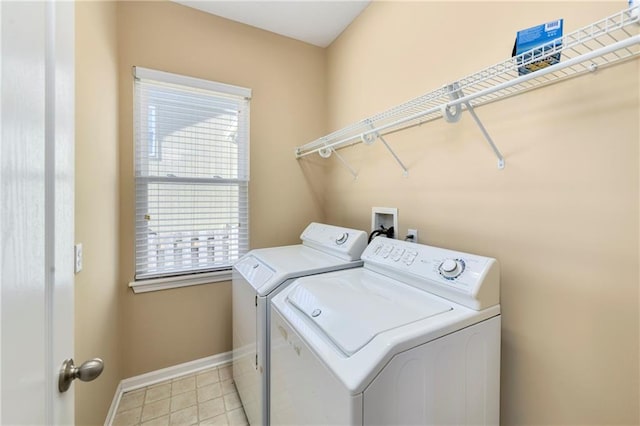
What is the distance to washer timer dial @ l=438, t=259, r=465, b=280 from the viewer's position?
1.05 meters

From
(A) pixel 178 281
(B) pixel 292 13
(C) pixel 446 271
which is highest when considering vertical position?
(B) pixel 292 13

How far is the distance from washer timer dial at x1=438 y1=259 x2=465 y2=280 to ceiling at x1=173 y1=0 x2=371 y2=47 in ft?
6.44

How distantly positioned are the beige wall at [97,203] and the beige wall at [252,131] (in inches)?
4.3

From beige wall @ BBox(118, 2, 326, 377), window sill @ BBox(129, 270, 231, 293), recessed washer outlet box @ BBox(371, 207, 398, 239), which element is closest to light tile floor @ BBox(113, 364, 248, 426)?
beige wall @ BBox(118, 2, 326, 377)

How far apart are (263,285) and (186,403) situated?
3.80 ft

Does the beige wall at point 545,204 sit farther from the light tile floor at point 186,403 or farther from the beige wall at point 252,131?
the light tile floor at point 186,403

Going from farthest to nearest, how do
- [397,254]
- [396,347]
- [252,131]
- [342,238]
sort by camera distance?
[252,131], [342,238], [397,254], [396,347]


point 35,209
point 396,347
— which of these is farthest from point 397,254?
point 35,209

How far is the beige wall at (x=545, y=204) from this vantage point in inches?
33.5

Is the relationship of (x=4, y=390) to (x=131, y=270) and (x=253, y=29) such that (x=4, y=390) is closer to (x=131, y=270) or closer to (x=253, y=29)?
(x=131, y=270)

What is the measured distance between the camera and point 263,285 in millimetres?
1390

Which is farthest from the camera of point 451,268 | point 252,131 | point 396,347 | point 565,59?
point 252,131

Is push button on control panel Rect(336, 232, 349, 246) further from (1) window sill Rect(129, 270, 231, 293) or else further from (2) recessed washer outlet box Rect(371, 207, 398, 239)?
(1) window sill Rect(129, 270, 231, 293)

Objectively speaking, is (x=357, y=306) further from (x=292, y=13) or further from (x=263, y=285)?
(x=292, y=13)
